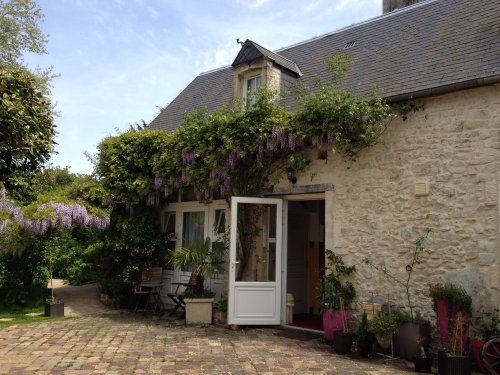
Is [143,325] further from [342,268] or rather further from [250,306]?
[342,268]

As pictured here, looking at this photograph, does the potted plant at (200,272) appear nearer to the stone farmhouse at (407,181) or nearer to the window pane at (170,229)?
the stone farmhouse at (407,181)

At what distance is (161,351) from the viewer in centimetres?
555

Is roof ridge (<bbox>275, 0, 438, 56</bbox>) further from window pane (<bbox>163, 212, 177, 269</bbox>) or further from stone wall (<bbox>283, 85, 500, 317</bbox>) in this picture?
window pane (<bbox>163, 212, 177, 269</bbox>)

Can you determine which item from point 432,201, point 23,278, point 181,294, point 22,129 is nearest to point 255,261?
point 181,294

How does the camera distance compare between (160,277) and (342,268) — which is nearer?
(342,268)

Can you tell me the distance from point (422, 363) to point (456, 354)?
418 mm

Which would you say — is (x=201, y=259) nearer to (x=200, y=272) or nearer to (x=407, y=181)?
(x=200, y=272)

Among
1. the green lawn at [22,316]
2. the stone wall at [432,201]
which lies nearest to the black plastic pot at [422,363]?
the stone wall at [432,201]

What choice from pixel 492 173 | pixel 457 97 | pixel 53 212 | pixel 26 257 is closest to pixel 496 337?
pixel 492 173

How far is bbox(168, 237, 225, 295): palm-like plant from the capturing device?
295 inches

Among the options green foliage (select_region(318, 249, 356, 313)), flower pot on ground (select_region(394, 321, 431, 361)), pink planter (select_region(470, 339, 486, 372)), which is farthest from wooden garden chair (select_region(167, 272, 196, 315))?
pink planter (select_region(470, 339, 486, 372))

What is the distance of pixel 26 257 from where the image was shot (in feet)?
28.2

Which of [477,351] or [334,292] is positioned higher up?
[334,292]

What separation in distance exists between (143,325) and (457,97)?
5.93 meters
